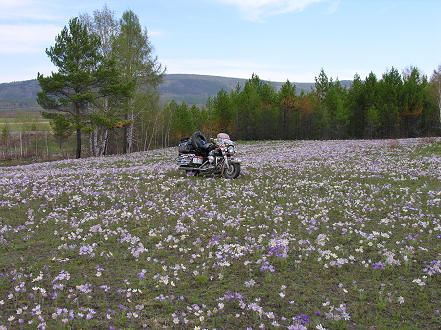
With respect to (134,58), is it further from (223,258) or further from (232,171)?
(223,258)

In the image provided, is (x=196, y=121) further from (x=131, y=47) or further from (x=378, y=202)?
(x=378, y=202)

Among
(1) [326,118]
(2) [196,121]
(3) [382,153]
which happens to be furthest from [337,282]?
(2) [196,121]

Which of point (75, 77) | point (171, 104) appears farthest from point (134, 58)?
point (171, 104)

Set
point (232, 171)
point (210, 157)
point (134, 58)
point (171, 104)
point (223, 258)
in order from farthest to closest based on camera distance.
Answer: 1. point (171, 104)
2. point (134, 58)
3. point (210, 157)
4. point (232, 171)
5. point (223, 258)

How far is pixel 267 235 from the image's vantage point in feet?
28.2

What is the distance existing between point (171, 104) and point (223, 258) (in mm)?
80907

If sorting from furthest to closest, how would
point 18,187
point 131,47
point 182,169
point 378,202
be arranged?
1. point 131,47
2. point 182,169
3. point 18,187
4. point 378,202

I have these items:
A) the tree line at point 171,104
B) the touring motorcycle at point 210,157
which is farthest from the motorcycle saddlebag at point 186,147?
the tree line at point 171,104

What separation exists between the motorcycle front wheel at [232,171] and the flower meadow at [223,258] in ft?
8.34

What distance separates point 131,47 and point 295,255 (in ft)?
142

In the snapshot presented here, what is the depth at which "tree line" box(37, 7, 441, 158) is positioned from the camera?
37.2 m

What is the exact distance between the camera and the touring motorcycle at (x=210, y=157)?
16.3 metres

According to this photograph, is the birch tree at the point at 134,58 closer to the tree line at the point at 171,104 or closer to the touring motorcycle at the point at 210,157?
the tree line at the point at 171,104

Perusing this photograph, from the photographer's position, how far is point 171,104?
85.2 meters
